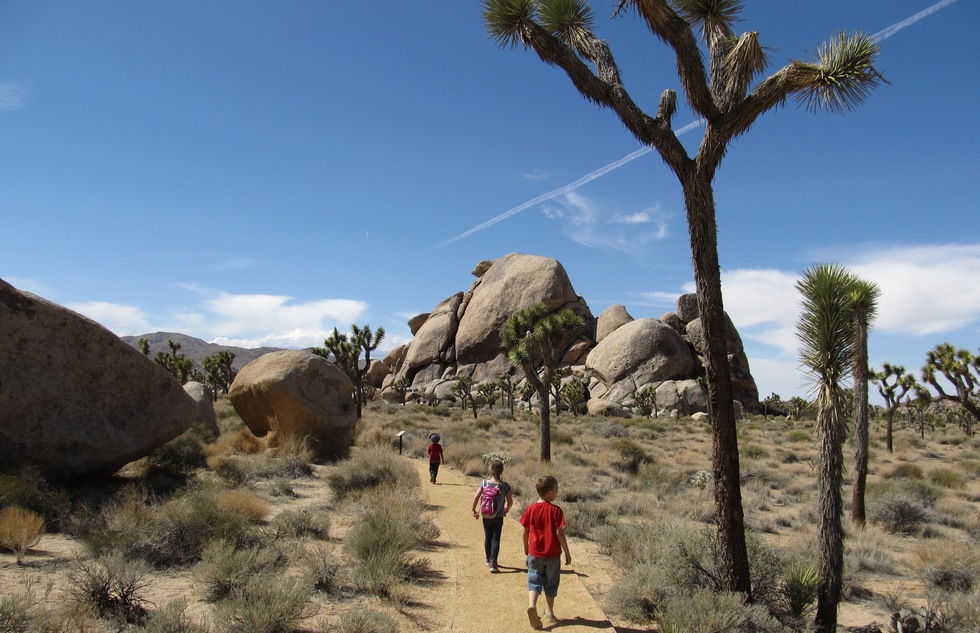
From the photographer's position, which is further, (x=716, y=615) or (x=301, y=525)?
(x=301, y=525)

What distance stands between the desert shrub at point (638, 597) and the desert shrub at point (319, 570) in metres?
3.04

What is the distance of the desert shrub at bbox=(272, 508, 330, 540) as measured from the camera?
322 inches

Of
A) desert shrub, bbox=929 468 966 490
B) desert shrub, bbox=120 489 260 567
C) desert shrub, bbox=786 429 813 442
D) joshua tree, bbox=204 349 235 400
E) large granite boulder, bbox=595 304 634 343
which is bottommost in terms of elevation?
desert shrub, bbox=120 489 260 567

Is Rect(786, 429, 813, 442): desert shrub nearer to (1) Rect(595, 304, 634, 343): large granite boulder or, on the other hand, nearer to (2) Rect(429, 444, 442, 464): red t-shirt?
(2) Rect(429, 444, 442, 464): red t-shirt

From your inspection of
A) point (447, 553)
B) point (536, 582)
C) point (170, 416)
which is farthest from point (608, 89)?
point (170, 416)

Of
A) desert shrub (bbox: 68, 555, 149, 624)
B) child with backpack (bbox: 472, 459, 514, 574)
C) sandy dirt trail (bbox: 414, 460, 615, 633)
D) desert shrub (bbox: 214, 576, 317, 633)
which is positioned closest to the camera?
desert shrub (bbox: 214, 576, 317, 633)

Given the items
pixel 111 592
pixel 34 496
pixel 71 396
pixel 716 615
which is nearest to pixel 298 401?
pixel 71 396

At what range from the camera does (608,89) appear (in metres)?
6.88

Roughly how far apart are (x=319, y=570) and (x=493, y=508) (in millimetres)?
2040

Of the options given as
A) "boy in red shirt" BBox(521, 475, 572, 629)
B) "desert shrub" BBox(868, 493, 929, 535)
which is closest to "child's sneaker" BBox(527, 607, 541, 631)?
"boy in red shirt" BBox(521, 475, 572, 629)

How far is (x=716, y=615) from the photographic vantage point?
18.3 ft

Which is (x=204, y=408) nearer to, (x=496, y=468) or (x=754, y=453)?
(x=496, y=468)

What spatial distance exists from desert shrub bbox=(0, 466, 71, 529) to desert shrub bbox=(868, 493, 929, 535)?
46.3 feet

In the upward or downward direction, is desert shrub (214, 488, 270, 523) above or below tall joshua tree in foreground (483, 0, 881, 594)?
below
